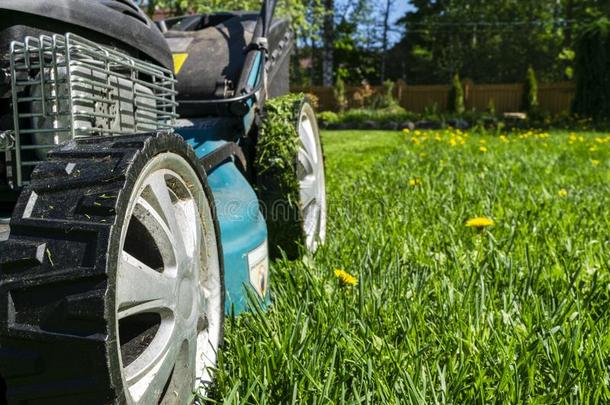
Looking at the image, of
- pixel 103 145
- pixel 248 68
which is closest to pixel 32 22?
pixel 103 145

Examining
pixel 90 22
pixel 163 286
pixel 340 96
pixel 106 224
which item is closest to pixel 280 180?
pixel 90 22

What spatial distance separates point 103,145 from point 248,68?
4.61 ft

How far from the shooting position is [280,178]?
2.25 m

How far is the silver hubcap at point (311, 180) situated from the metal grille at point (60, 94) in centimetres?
104

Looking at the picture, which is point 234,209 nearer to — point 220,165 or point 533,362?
point 220,165

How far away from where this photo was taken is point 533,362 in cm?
136

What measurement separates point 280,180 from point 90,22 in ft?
3.38

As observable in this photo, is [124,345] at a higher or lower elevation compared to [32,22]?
lower

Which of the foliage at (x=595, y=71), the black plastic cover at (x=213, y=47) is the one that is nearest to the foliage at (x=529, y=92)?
the foliage at (x=595, y=71)

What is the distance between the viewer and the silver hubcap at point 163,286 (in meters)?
1.03

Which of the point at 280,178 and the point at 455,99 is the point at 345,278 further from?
the point at 455,99

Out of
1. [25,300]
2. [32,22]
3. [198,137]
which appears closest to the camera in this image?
[25,300]

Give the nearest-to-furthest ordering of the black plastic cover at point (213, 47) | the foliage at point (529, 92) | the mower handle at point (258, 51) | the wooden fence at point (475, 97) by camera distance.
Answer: the mower handle at point (258, 51)
the black plastic cover at point (213, 47)
the foliage at point (529, 92)
the wooden fence at point (475, 97)

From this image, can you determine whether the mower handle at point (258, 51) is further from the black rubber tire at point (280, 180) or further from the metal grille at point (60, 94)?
the metal grille at point (60, 94)
